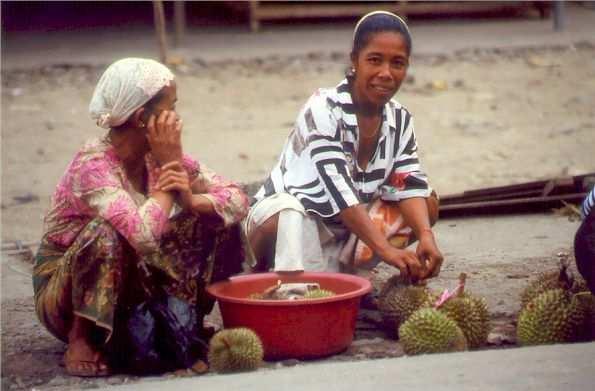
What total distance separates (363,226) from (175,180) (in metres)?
0.78

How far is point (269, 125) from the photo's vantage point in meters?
8.90

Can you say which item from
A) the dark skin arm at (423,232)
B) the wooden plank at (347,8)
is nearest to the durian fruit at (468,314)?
the dark skin arm at (423,232)

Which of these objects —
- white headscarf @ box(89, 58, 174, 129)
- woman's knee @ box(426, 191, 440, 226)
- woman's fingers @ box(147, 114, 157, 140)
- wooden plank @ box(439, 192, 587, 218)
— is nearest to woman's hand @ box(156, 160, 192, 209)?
woman's fingers @ box(147, 114, 157, 140)

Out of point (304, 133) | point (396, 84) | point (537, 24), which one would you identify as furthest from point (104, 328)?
point (537, 24)

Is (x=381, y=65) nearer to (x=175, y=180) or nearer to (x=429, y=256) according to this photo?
(x=429, y=256)

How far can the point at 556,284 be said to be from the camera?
4172 millimetres

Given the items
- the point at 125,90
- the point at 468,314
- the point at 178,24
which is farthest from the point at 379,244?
the point at 178,24

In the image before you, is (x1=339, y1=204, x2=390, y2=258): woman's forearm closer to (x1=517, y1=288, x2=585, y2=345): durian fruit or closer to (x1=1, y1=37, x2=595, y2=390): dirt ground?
(x1=517, y1=288, x2=585, y2=345): durian fruit

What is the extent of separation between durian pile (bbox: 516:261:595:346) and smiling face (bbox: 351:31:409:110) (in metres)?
0.97

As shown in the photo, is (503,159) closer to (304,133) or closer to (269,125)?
(269,125)

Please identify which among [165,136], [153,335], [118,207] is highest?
[165,136]

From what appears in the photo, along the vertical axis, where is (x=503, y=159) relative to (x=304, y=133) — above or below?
below

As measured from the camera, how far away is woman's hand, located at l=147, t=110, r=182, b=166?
398cm

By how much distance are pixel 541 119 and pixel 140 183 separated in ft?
17.8
